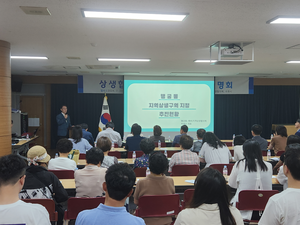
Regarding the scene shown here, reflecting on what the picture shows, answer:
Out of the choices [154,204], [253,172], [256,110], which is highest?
[256,110]

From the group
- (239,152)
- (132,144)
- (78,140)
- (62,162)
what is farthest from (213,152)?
(78,140)

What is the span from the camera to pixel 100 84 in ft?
33.4

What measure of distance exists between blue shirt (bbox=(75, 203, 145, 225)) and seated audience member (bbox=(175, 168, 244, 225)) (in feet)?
0.98

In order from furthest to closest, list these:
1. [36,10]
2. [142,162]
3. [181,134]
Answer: [181,134] → [142,162] → [36,10]

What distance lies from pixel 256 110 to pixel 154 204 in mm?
9946

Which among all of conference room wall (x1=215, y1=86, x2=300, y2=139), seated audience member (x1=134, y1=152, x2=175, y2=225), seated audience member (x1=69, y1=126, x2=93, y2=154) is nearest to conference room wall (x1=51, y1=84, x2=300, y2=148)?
conference room wall (x1=215, y1=86, x2=300, y2=139)

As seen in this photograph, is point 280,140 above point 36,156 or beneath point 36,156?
beneath

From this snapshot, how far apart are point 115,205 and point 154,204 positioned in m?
1.18

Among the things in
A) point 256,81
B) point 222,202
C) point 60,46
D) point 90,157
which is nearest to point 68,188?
point 90,157

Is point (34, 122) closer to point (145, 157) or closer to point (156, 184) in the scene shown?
point (145, 157)

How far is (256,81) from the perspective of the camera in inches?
437

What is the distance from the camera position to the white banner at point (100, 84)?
10.0 meters

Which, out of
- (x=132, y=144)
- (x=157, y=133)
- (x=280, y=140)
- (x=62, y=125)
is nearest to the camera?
(x=132, y=144)

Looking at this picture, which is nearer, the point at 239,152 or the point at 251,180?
the point at 251,180
